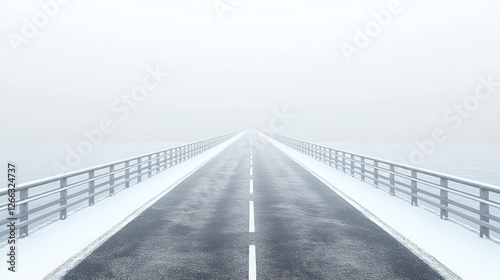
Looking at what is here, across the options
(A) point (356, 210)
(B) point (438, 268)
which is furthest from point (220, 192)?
(B) point (438, 268)

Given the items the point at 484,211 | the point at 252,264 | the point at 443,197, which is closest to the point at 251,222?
the point at 252,264

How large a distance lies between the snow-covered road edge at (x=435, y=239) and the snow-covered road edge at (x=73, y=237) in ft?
20.4

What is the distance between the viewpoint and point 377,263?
6160mm

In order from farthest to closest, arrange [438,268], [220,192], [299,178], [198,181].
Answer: [299,178], [198,181], [220,192], [438,268]

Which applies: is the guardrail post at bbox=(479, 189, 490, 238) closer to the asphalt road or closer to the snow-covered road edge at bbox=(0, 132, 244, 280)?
the asphalt road

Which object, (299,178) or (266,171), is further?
(266,171)

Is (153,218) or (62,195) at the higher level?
(62,195)

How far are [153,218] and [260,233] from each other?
312 cm

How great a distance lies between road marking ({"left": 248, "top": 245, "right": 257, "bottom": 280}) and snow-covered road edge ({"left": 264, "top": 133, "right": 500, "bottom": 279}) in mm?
2951

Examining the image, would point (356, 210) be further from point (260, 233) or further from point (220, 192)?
point (220, 192)

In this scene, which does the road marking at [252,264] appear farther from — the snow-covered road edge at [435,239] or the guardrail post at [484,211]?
the guardrail post at [484,211]

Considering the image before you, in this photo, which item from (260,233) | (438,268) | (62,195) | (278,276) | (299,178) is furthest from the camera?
(299,178)

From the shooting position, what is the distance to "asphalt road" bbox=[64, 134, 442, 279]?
5.75 m

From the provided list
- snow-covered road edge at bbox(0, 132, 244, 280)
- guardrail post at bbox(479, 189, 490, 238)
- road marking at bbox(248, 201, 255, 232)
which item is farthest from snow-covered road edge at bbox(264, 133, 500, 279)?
snow-covered road edge at bbox(0, 132, 244, 280)
